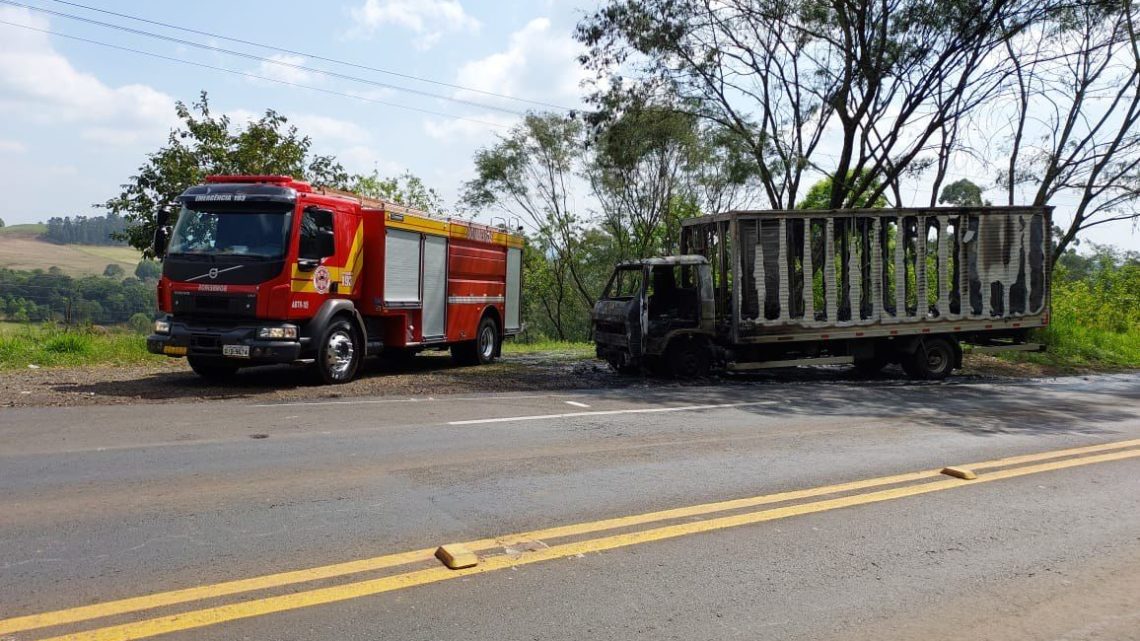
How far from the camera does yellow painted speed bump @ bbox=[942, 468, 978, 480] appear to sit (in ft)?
20.7

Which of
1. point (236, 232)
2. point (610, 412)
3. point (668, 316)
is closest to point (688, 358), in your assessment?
point (668, 316)

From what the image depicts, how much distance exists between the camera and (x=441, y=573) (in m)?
4.02

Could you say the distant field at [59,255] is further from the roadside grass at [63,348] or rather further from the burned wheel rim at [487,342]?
the burned wheel rim at [487,342]

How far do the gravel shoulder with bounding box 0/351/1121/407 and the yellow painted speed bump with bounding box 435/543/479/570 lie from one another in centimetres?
653

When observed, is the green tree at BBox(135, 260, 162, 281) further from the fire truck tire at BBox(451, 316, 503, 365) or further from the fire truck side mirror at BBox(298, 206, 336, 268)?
the fire truck tire at BBox(451, 316, 503, 365)

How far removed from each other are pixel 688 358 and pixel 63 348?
35.3ft

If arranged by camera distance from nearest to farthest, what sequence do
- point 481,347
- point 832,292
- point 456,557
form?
point 456,557 < point 832,292 < point 481,347

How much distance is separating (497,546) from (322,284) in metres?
7.93

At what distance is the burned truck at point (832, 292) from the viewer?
45.5 feet

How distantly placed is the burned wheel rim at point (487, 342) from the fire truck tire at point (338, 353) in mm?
3760

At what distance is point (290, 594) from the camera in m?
3.71

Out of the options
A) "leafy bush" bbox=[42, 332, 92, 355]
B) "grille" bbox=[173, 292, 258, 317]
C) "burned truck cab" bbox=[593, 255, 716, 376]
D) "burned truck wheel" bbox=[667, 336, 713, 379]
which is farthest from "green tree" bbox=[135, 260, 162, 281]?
"burned truck wheel" bbox=[667, 336, 713, 379]

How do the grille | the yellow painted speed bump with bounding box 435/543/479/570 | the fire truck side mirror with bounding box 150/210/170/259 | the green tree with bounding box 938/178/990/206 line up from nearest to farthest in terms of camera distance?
the yellow painted speed bump with bounding box 435/543/479/570, the grille, the fire truck side mirror with bounding box 150/210/170/259, the green tree with bounding box 938/178/990/206

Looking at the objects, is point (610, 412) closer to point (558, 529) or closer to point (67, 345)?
point (558, 529)
